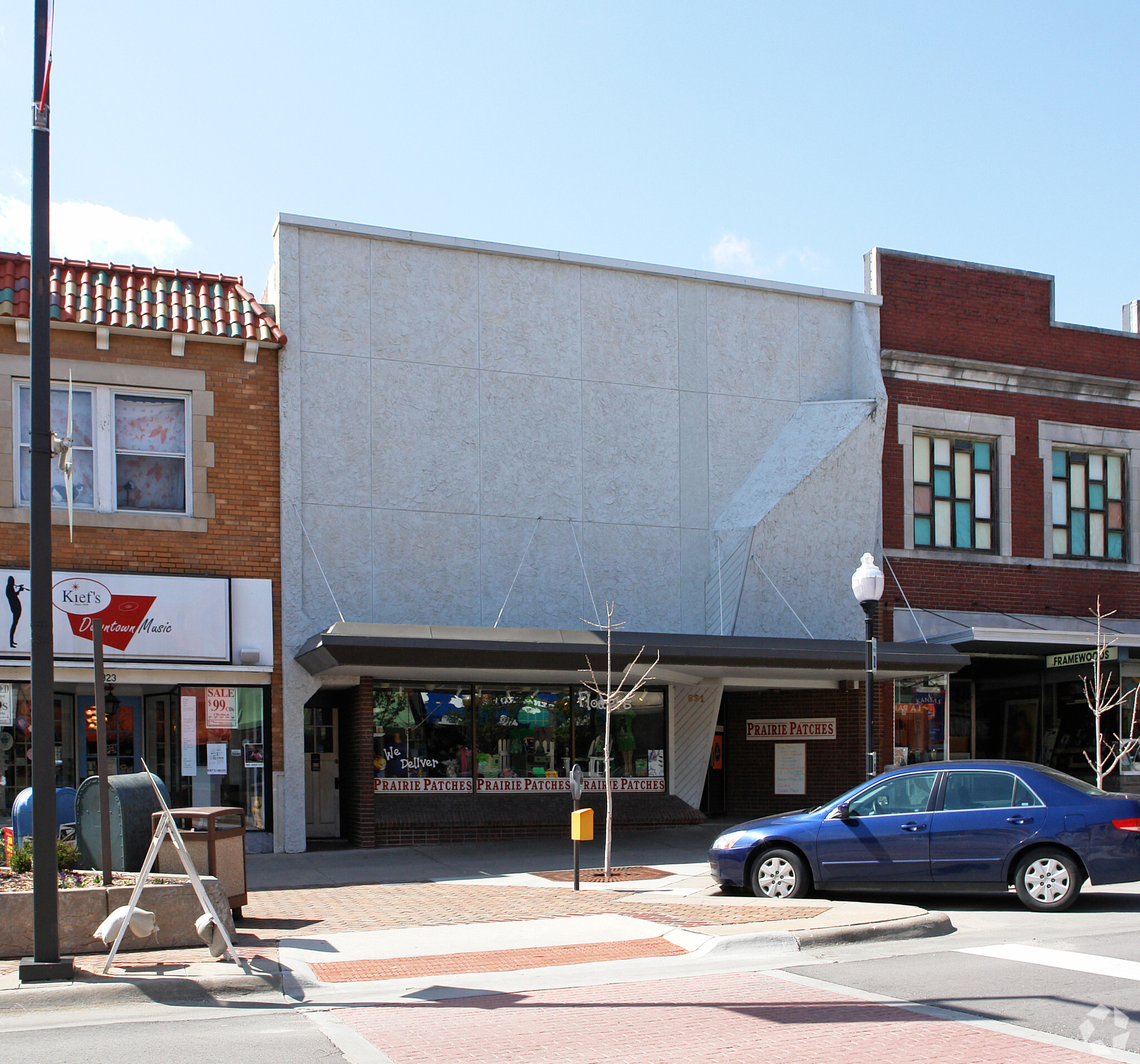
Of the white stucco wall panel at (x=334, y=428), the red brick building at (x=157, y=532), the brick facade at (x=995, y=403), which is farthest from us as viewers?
the brick facade at (x=995, y=403)

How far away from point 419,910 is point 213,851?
2200 millimetres

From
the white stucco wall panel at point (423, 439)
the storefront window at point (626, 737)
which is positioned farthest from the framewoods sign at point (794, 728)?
the white stucco wall panel at point (423, 439)

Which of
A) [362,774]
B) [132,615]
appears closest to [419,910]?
[362,774]

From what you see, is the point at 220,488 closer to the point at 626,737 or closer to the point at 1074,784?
the point at 626,737

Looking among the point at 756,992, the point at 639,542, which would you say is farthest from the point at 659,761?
the point at 756,992

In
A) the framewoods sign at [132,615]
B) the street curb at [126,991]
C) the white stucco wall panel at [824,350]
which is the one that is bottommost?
the street curb at [126,991]

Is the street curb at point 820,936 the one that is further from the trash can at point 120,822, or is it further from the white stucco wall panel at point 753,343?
the white stucco wall panel at point 753,343

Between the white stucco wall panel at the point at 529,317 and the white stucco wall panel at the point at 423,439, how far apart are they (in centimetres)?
67

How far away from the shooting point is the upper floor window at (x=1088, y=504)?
74.0ft

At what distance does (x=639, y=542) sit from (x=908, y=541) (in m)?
4.77

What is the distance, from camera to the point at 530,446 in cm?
1916

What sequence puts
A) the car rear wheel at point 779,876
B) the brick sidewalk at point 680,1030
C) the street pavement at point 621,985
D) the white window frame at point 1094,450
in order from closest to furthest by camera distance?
the brick sidewalk at point 680,1030 → the street pavement at point 621,985 → the car rear wheel at point 779,876 → the white window frame at point 1094,450

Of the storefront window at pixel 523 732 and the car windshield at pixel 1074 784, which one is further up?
the car windshield at pixel 1074 784

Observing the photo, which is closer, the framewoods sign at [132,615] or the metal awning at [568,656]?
the metal awning at [568,656]
